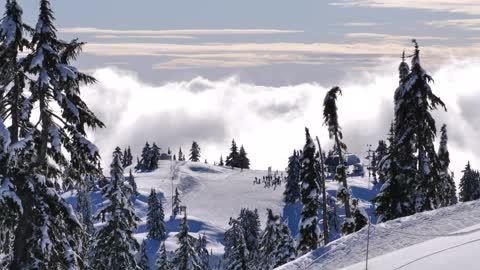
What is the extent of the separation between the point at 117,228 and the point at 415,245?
66.0 feet

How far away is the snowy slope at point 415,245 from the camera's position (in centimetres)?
1795

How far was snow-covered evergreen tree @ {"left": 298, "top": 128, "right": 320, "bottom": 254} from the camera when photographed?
4075 centimetres

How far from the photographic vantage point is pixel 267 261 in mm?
55281

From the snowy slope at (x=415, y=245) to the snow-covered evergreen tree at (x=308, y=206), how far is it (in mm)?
12764

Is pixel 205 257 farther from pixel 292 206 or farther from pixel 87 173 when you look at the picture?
pixel 87 173

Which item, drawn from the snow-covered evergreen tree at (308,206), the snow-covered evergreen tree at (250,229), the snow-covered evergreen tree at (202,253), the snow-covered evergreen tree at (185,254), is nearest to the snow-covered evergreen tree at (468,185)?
the snow-covered evergreen tree at (250,229)

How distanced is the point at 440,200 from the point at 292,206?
13126 cm

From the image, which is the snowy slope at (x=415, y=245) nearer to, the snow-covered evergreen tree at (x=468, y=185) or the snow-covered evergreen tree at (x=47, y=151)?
the snow-covered evergreen tree at (x=47, y=151)

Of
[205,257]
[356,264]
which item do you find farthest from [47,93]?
[205,257]

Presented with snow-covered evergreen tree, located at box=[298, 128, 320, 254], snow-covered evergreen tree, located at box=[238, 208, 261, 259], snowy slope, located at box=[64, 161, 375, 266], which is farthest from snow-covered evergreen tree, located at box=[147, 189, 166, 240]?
snow-covered evergreen tree, located at box=[298, 128, 320, 254]

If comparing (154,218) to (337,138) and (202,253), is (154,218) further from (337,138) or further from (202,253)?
(337,138)

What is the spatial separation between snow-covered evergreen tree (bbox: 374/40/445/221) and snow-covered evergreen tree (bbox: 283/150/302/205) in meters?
107

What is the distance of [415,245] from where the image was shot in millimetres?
22062

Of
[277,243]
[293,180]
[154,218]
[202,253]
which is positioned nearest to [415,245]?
[277,243]
